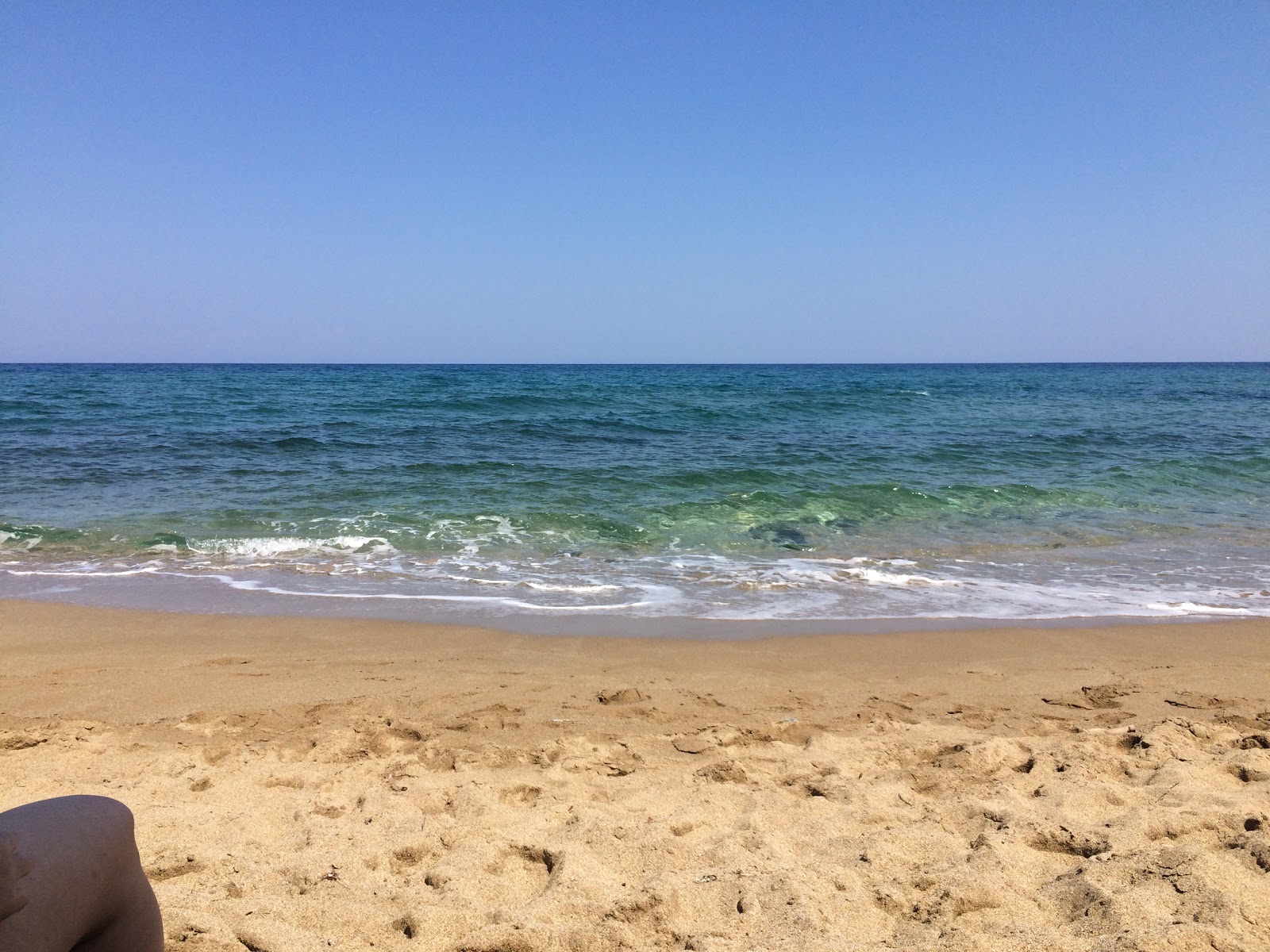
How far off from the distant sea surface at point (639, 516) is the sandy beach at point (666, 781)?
3.75 feet

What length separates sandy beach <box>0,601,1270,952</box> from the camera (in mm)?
2420

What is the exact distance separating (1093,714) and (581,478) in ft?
30.8

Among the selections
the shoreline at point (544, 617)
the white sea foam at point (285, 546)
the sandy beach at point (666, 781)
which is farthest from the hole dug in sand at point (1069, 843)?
the white sea foam at point (285, 546)

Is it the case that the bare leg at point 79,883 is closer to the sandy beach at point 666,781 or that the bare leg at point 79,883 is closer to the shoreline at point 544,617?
the sandy beach at point 666,781

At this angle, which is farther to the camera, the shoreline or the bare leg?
the shoreline

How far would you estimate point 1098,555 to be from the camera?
8.38m

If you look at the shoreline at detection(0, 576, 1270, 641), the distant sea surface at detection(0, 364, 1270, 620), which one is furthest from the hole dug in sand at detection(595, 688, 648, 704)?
the distant sea surface at detection(0, 364, 1270, 620)

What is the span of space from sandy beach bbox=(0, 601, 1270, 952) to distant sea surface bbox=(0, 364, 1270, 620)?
1.14 m

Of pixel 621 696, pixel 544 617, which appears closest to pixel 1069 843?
pixel 621 696

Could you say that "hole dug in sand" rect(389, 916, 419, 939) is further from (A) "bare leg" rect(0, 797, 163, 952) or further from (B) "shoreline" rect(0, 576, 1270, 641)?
(B) "shoreline" rect(0, 576, 1270, 641)

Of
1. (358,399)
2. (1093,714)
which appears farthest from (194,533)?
(358,399)

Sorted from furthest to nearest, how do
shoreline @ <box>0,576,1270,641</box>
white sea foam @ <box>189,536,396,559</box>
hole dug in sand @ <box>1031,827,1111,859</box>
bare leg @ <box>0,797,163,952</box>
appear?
white sea foam @ <box>189,536,396,559</box>
shoreline @ <box>0,576,1270,641</box>
hole dug in sand @ <box>1031,827,1111,859</box>
bare leg @ <box>0,797,163,952</box>

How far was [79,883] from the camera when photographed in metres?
1.45

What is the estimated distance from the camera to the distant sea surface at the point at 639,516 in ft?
22.6
